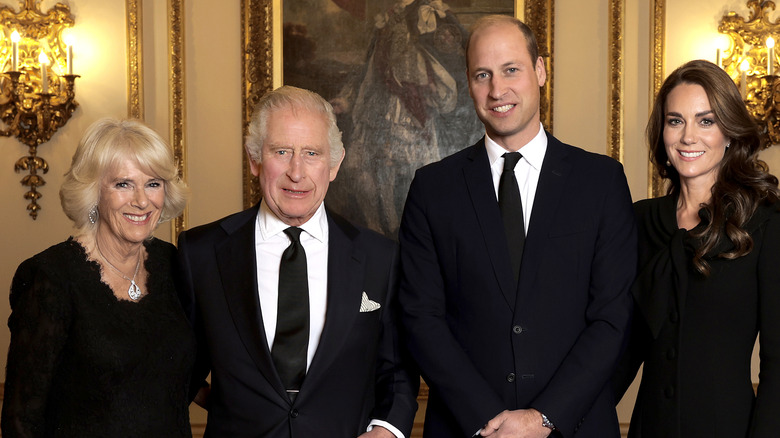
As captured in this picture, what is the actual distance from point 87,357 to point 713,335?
196 cm

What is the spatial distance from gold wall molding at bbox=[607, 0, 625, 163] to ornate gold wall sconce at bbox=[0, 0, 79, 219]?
3.82 metres

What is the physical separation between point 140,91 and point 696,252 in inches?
168

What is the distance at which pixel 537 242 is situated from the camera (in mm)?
2496

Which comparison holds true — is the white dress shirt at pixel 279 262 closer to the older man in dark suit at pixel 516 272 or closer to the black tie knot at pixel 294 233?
the black tie knot at pixel 294 233

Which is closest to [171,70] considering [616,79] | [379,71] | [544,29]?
[379,71]

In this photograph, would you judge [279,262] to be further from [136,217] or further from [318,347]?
[136,217]

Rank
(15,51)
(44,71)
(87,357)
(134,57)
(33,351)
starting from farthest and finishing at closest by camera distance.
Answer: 1. (134,57)
2. (44,71)
3. (15,51)
4. (87,357)
5. (33,351)

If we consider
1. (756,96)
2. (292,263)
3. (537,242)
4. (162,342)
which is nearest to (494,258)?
(537,242)

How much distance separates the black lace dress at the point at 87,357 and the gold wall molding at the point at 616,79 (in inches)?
155

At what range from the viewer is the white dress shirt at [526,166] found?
8.48 feet

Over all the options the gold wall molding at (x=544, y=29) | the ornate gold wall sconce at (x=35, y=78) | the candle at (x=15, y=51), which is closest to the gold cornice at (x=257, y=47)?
the ornate gold wall sconce at (x=35, y=78)

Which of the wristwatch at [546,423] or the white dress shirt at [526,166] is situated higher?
the white dress shirt at [526,166]

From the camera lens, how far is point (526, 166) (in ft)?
8.63

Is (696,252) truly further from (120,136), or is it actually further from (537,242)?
(120,136)
